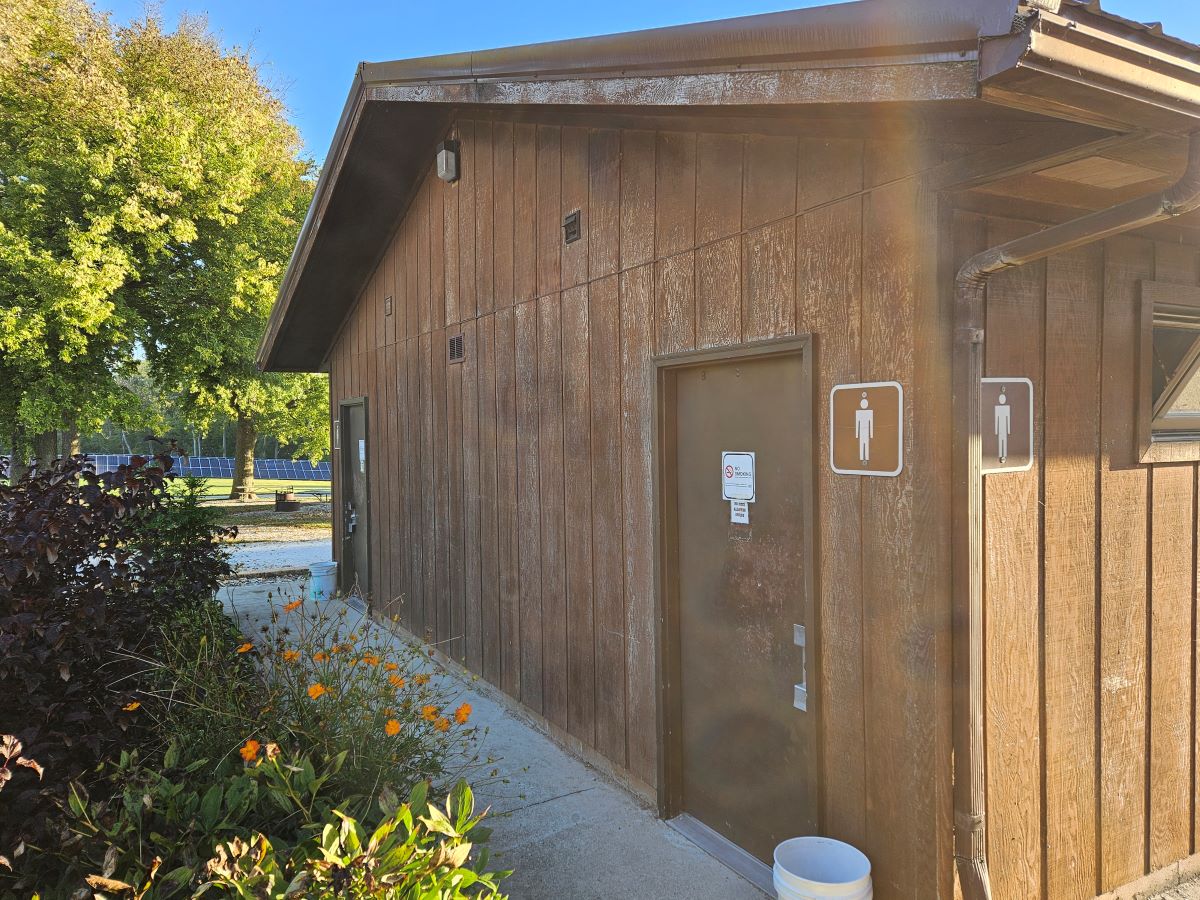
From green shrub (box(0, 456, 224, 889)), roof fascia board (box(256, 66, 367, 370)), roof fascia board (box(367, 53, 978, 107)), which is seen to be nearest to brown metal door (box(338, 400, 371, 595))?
roof fascia board (box(256, 66, 367, 370))

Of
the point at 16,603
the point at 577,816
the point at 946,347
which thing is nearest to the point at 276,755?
the point at 16,603

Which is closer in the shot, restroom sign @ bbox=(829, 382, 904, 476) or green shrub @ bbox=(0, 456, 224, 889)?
restroom sign @ bbox=(829, 382, 904, 476)

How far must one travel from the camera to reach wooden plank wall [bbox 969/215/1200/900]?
7.86ft

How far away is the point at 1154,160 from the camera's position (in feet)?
6.70

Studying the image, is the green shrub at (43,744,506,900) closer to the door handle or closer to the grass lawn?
the door handle

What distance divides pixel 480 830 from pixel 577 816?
1330 millimetres

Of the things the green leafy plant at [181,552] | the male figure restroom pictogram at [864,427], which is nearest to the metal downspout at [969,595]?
the male figure restroom pictogram at [864,427]

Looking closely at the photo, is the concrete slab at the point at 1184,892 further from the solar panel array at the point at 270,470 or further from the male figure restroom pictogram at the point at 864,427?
the solar panel array at the point at 270,470

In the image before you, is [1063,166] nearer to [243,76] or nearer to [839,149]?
[839,149]

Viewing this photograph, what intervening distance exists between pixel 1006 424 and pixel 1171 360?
1080mm

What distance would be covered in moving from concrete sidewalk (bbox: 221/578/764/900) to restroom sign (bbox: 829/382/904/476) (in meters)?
1.69

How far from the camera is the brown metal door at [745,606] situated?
2.85 m

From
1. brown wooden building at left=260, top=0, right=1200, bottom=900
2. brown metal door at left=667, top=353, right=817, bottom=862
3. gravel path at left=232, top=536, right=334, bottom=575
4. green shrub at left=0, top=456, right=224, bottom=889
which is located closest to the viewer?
brown wooden building at left=260, top=0, right=1200, bottom=900

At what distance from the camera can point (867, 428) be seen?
248cm
